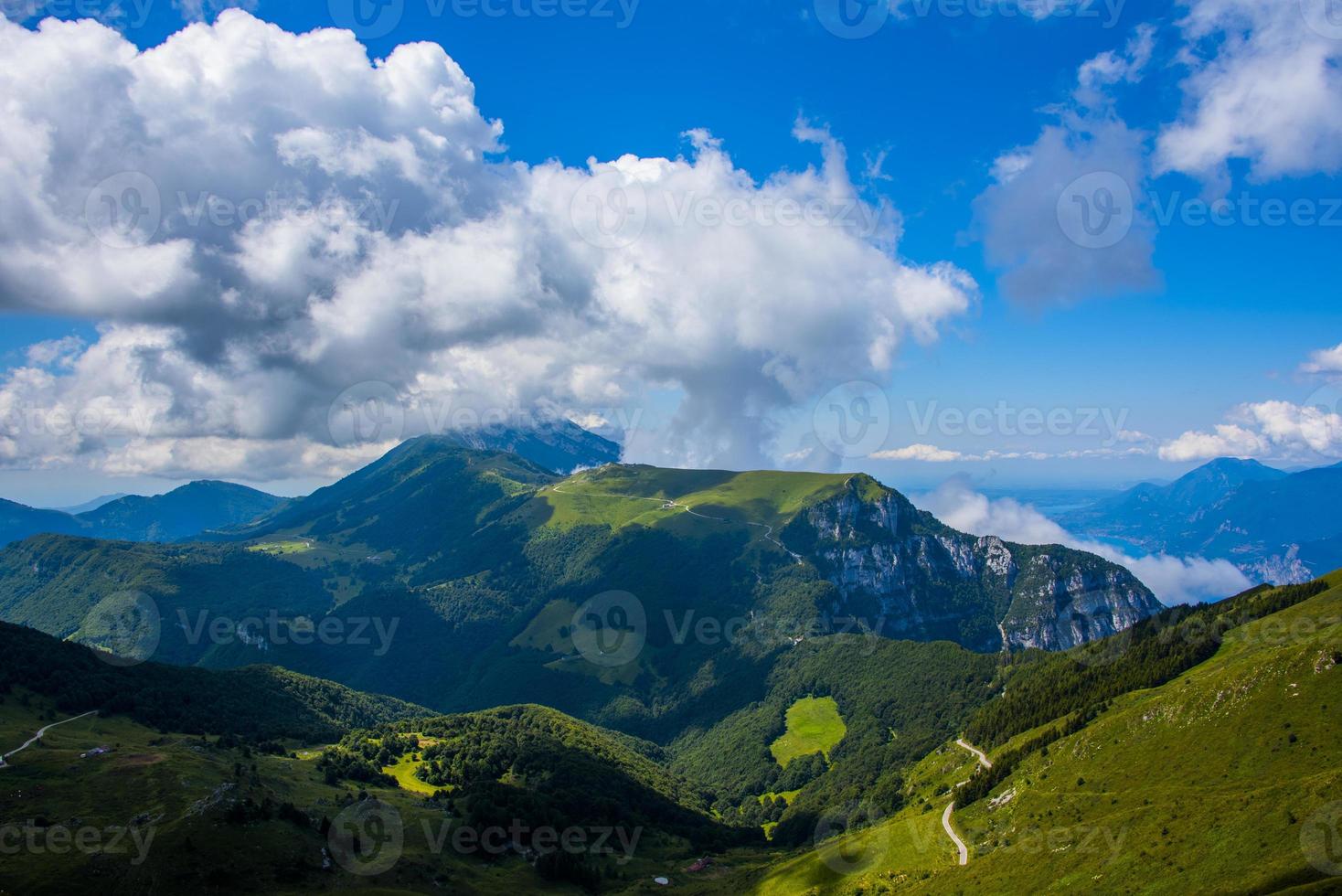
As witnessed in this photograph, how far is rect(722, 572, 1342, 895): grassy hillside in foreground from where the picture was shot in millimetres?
81438

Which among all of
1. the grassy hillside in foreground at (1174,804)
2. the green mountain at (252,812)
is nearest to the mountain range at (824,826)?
the grassy hillside in foreground at (1174,804)

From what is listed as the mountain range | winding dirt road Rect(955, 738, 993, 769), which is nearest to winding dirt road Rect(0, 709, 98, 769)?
the mountain range

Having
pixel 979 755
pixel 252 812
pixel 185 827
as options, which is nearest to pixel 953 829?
pixel 979 755

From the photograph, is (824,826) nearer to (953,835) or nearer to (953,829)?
(953,829)

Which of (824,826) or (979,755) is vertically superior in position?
(979,755)

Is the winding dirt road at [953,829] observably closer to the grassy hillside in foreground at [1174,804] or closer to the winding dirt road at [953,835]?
the winding dirt road at [953,835]

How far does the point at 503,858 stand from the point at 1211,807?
12551cm

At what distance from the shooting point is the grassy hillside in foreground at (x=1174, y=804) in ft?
267

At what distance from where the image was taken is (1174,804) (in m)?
97.8

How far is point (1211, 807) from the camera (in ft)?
303

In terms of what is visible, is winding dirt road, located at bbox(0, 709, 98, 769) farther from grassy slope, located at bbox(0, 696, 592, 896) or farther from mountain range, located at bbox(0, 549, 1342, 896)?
grassy slope, located at bbox(0, 696, 592, 896)

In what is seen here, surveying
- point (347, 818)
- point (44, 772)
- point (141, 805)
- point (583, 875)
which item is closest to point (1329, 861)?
point (583, 875)

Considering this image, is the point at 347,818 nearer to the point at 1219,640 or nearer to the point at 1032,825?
the point at 1032,825

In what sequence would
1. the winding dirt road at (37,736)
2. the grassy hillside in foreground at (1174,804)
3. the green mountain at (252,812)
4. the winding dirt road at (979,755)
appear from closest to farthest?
the grassy hillside in foreground at (1174,804), the green mountain at (252,812), the winding dirt road at (37,736), the winding dirt road at (979,755)
